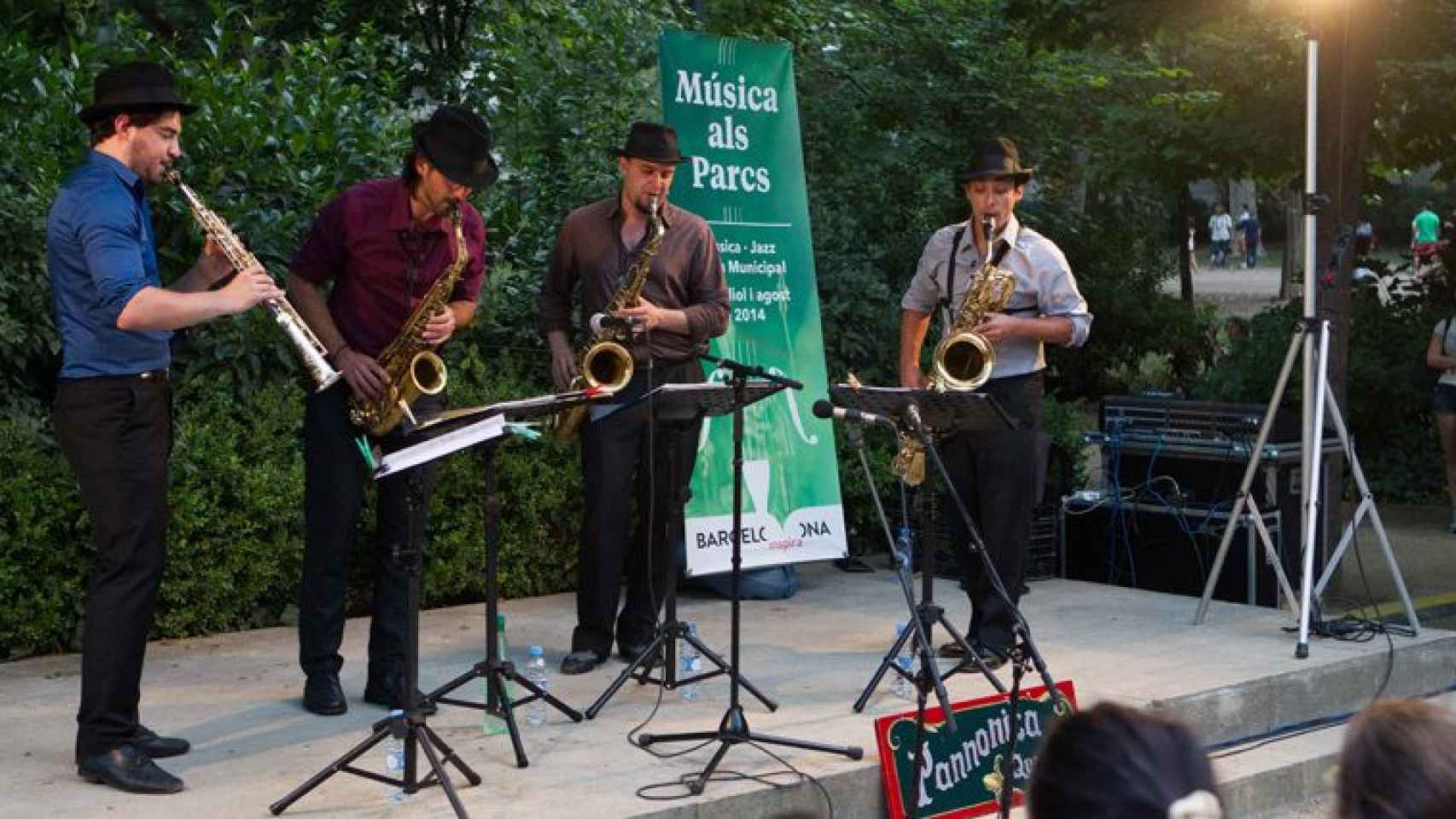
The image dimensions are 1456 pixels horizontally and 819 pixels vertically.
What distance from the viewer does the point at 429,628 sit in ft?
27.1

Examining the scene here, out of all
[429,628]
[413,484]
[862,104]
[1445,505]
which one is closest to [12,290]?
[429,628]

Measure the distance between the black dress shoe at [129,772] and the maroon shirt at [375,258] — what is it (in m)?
1.70

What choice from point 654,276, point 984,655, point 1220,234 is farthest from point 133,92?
point 1220,234

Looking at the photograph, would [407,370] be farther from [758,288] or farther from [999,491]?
[758,288]

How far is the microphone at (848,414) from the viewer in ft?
20.0

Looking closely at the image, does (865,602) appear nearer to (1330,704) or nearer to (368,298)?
(1330,704)

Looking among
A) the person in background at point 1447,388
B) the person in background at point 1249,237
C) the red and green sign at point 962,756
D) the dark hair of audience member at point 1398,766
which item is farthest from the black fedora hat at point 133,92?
the person in background at point 1249,237

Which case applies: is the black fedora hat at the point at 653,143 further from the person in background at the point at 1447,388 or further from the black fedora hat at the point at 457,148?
the person in background at the point at 1447,388

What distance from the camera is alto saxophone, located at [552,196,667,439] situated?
23.7 feet

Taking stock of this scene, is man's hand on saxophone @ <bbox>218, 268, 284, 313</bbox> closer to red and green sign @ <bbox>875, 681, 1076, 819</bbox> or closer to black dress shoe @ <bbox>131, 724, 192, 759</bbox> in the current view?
black dress shoe @ <bbox>131, 724, 192, 759</bbox>

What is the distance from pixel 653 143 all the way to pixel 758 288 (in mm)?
1963

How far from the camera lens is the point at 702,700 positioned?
7.07m

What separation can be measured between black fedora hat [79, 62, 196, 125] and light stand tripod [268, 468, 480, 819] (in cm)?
140

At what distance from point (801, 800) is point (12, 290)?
13.2 ft
